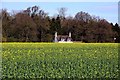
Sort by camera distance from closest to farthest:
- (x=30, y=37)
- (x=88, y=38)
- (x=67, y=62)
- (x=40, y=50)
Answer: (x=67, y=62) → (x=40, y=50) → (x=30, y=37) → (x=88, y=38)

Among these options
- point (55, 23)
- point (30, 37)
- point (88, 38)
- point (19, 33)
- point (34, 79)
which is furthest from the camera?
point (55, 23)

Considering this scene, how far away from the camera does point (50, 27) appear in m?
30.3

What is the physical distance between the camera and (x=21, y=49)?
1195cm

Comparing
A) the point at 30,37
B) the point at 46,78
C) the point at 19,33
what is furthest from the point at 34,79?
the point at 30,37

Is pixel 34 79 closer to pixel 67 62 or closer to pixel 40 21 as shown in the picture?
pixel 67 62

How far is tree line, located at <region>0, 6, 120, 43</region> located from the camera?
68.1 ft

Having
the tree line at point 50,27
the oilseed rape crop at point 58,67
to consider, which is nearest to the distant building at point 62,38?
the tree line at point 50,27

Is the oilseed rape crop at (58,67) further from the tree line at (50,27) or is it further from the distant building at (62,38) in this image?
the distant building at (62,38)

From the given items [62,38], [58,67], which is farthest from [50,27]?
[58,67]

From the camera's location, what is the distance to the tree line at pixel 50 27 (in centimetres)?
2074

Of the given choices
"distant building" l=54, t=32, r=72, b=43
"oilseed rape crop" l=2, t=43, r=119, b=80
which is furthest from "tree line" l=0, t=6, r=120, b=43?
"oilseed rape crop" l=2, t=43, r=119, b=80

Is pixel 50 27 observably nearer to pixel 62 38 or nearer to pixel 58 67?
pixel 62 38

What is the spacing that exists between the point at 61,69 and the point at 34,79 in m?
1.01

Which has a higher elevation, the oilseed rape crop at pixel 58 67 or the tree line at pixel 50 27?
the tree line at pixel 50 27
